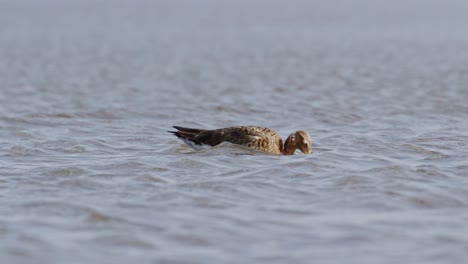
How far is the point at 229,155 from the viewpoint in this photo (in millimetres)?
11070

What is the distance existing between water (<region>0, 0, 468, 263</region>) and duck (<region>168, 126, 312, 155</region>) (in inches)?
7.8

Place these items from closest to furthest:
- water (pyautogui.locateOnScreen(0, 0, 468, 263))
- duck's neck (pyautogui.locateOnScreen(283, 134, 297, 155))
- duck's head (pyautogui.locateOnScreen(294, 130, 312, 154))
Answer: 1. water (pyautogui.locateOnScreen(0, 0, 468, 263))
2. duck's head (pyautogui.locateOnScreen(294, 130, 312, 154))
3. duck's neck (pyautogui.locateOnScreen(283, 134, 297, 155))

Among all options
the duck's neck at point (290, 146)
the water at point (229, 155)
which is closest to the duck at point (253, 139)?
the duck's neck at point (290, 146)

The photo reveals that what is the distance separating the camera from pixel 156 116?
15.4m

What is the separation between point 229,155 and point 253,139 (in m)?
0.41

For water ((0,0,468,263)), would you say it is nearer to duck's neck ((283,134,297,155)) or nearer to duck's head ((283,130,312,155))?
duck's head ((283,130,312,155))

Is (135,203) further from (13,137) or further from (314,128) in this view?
(314,128)

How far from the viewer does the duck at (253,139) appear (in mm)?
11301

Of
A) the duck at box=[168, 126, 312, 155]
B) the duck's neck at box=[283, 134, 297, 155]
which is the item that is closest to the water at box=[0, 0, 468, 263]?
the duck at box=[168, 126, 312, 155]

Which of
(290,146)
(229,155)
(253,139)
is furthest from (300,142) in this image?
(229,155)

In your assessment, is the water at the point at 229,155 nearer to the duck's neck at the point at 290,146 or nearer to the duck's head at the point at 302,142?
the duck's head at the point at 302,142

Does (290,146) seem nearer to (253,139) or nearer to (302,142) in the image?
(302,142)

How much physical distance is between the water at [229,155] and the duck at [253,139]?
0.20 metres

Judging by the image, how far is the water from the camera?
7109 mm
